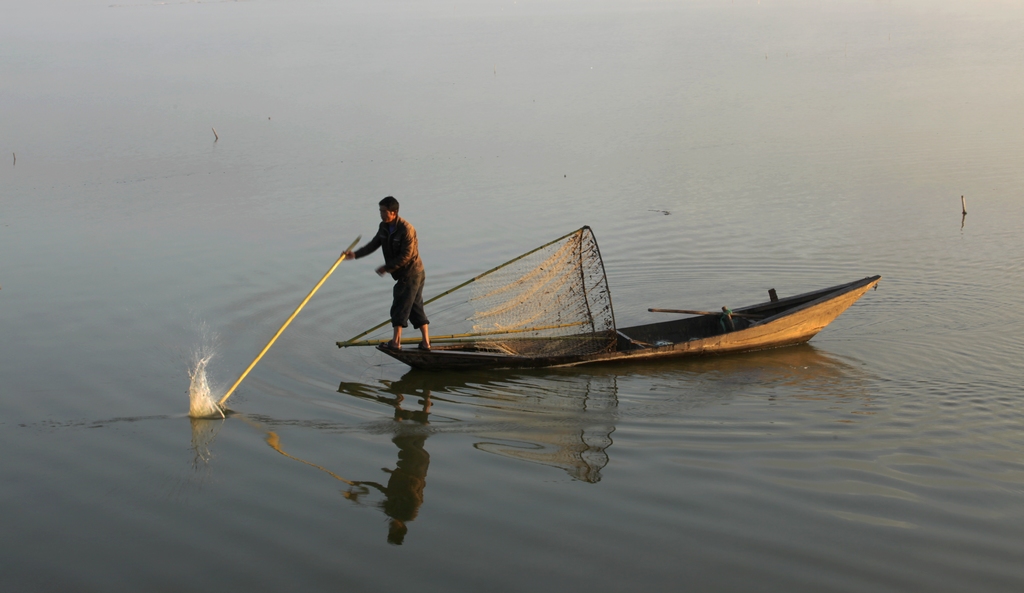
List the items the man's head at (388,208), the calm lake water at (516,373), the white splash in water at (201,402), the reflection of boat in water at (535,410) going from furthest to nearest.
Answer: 1. the man's head at (388,208)
2. the white splash in water at (201,402)
3. the reflection of boat in water at (535,410)
4. the calm lake water at (516,373)

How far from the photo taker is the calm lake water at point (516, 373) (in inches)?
159

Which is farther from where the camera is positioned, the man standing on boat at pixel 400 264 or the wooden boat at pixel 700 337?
the wooden boat at pixel 700 337

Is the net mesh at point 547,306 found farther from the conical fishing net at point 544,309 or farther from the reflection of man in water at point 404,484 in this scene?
the reflection of man in water at point 404,484

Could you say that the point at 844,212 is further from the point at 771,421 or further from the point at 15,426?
the point at 15,426

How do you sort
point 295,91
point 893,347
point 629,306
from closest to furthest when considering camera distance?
point 893,347 < point 629,306 < point 295,91

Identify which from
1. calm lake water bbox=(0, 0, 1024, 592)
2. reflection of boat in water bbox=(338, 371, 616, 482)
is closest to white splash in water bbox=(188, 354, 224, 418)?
calm lake water bbox=(0, 0, 1024, 592)

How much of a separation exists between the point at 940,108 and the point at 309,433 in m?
14.8

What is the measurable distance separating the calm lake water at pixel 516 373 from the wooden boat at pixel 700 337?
0.13 metres

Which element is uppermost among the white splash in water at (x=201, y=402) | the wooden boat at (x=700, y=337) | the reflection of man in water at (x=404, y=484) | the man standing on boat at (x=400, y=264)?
the man standing on boat at (x=400, y=264)

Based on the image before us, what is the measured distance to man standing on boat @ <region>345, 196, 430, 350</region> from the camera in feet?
20.0

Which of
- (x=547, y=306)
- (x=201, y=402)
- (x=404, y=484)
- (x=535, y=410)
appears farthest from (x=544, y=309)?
(x=201, y=402)

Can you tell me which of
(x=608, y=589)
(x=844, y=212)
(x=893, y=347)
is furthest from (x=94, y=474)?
(x=844, y=212)

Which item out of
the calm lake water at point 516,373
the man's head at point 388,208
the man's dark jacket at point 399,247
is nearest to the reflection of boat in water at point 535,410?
the calm lake water at point 516,373

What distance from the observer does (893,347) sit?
6.67 meters
